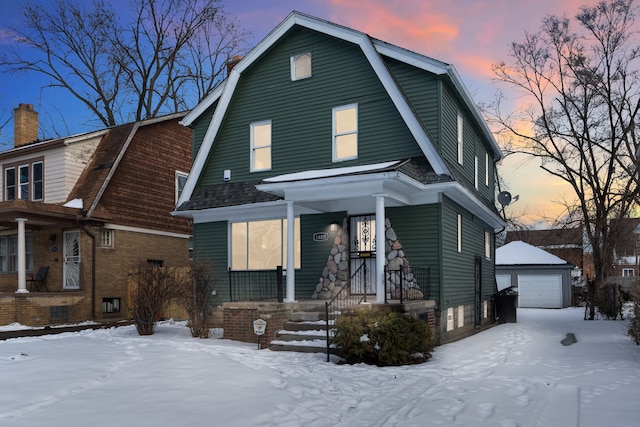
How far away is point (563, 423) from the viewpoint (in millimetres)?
6285

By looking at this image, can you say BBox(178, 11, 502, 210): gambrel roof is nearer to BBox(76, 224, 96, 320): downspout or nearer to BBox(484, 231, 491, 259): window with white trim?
BBox(76, 224, 96, 320): downspout

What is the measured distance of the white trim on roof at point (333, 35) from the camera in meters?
13.2

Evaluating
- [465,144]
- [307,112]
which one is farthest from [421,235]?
[307,112]

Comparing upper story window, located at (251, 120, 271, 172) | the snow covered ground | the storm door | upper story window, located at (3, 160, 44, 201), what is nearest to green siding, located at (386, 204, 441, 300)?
the storm door

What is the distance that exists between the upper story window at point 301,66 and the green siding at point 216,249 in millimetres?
4618

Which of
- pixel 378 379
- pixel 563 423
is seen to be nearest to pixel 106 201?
pixel 378 379

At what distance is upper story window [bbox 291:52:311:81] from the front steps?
6.53 m

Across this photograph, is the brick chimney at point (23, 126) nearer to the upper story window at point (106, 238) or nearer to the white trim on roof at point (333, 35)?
the upper story window at point (106, 238)

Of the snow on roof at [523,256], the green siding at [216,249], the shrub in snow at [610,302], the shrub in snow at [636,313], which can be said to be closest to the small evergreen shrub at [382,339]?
the shrub in snow at [636,313]

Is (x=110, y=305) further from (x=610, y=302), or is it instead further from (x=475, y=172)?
(x=610, y=302)

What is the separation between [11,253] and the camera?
2105cm

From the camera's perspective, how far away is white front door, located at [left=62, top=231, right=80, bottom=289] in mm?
19250

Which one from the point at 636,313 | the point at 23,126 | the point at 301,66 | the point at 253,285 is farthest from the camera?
the point at 23,126

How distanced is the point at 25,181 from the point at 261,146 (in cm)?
1039
